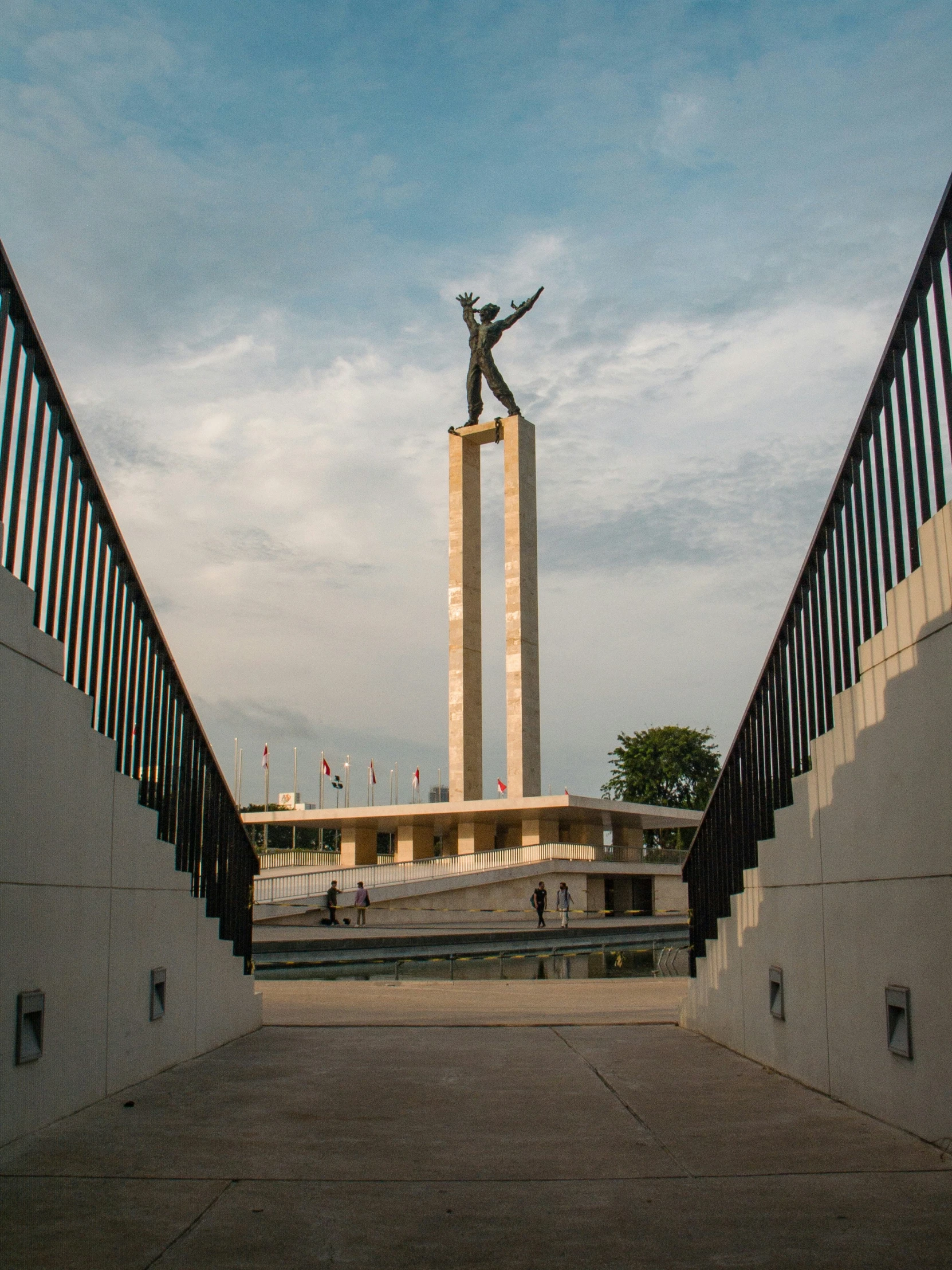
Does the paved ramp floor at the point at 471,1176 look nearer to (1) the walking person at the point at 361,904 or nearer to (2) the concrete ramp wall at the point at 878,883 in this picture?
(2) the concrete ramp wall at the point at 878,883

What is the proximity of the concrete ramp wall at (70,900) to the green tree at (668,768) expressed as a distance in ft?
257

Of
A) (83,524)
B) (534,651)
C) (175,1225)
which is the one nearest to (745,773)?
(83,524)

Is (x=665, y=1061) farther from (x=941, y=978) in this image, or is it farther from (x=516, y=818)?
(x=516, y=818)

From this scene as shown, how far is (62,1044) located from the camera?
5906mm

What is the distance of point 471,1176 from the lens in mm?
4969

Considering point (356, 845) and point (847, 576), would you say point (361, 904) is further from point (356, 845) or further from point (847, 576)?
point (847, 576)

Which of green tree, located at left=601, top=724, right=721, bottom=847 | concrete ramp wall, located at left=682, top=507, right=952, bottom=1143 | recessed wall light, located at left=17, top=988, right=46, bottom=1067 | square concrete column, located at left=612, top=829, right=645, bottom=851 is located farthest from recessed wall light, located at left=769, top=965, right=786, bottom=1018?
green tree, located at left=601, top=724, right=721, bottom=847

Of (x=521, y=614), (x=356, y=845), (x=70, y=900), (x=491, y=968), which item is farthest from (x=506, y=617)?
(x=70, y=900)

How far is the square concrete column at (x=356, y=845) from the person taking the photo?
57.5m

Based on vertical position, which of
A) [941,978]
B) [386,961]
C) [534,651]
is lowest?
[386,961]

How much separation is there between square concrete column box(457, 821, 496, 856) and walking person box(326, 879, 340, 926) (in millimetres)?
13754

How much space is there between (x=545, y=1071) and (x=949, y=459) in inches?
190

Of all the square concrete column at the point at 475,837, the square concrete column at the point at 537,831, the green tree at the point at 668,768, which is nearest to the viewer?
the square concrete column at the point at 537,831

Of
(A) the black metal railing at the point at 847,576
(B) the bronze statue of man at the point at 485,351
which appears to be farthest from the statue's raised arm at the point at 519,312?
(A) the black metal railing at the point at 847,576
